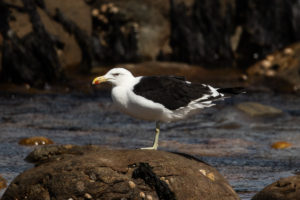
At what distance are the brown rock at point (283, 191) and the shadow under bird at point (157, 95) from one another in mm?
1332

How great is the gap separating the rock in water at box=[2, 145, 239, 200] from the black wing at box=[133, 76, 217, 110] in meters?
0.72

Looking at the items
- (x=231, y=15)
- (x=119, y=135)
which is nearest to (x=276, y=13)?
(x=231, y=15)

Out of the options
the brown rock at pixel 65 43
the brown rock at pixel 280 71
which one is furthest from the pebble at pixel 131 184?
the brown rock at pixel 65 43

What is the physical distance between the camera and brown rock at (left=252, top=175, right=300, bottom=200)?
757 cm

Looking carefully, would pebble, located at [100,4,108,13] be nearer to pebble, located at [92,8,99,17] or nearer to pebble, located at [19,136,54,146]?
pebble, located at [92,8,99,17]

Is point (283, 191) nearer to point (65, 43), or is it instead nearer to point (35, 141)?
point (35, 141)

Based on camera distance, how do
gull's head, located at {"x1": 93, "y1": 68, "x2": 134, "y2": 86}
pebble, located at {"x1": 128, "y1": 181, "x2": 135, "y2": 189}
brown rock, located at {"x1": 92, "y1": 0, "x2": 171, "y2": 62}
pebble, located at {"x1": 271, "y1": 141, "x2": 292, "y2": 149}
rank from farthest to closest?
brown rock, located at {"x1": 92, "y1": 0, "x2": 171, "y2": 62}, pebble, located at {"x1": 271, "y1": 141, "x2": 292, "y2": 149}, gull's head, located at {"x1": 93, "y1": 68, "x2": 134, "y2": 86}, pebble, located at {"x1": 128, "y1": 181, "x2": 135, "y2": 189}

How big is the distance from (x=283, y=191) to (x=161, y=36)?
47.0 feet

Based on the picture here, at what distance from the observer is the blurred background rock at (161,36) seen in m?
19.1

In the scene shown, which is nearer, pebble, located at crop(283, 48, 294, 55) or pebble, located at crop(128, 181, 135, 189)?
pebble, located at crop(128, 181, 135, 189)

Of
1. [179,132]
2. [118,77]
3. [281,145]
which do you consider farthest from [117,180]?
[179,132]

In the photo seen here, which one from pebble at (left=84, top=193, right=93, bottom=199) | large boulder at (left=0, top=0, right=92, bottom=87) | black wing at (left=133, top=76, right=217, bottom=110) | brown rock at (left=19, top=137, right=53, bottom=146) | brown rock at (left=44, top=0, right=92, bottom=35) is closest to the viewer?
pebble at (left=84, top=193, right=93, bottom=199)

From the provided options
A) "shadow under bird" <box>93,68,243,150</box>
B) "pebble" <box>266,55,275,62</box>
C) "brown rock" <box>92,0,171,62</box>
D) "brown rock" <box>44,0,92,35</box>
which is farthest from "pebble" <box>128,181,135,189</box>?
"brown rock" <box>92,0,171,62</box>

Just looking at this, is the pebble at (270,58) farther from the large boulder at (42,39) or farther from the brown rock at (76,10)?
the brown rock at (76,10)
